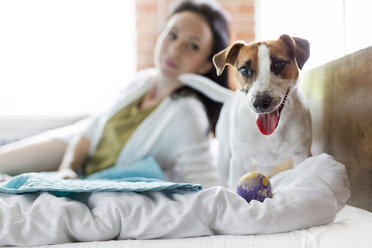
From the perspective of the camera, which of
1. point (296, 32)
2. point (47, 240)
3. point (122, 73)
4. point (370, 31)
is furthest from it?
point (122, 73)

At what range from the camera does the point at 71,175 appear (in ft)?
3.51

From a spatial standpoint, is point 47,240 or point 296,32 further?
point 296,32

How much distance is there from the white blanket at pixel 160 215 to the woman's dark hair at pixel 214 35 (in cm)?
62

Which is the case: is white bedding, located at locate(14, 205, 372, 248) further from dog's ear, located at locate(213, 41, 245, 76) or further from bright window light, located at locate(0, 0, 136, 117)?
bright window light, located at locate(0, 0, 136, 117)

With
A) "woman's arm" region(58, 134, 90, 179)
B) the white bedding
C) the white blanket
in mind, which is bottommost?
"woman's arm" region(58, 134, 90, 179)

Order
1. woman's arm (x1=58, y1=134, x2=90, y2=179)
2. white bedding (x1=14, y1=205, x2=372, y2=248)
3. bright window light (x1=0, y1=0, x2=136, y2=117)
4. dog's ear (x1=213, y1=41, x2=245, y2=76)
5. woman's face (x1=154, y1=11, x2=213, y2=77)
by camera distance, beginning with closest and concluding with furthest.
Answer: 1. white bedding (x1=14, y1=205, x2=372, y2=248)
2. dog's ear (x1=213, y1=41, x2=245, y2=76)
3. woman's face (x1=154, y1=11, x2=213, y2=77)
4. woman's arm (x1=58, y1=134, x2=90, y2=179)
5. bright window light (x1=0, y1=0, x2=136, y2=117)

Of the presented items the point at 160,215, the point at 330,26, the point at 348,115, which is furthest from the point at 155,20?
the point at 160,215

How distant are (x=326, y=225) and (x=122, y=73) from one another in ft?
6.50

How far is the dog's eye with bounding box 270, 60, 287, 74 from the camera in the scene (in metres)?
0.58

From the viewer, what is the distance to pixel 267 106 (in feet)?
1.86

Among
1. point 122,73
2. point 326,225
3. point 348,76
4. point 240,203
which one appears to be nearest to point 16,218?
point 240,203

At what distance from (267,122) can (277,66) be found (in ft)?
0.30

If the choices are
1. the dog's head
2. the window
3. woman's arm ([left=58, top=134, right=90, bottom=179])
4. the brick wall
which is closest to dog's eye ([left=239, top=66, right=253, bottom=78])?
the dog's head

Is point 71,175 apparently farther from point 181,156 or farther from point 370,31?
point 370,31
